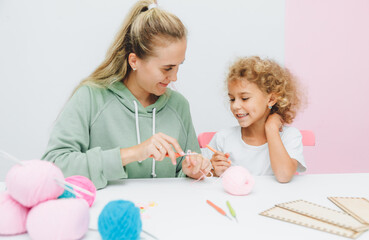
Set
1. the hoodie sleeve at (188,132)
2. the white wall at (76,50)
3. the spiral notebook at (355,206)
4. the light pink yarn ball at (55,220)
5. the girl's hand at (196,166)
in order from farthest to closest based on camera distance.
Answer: the white wall at (76,50), the hoodie sleeve at (188,132), the girl's hand at (196,166), the spiral notebook at (355,206), the light pink yarn ball at (55,220)

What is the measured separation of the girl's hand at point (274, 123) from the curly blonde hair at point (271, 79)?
0.07 m

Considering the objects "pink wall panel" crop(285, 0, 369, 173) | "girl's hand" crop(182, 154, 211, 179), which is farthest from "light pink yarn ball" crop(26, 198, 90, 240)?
"pink wall panel" crop(285, 0, 369, 173)

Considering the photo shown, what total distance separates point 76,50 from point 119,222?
54.2 inches

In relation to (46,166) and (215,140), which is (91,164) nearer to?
(46,166)

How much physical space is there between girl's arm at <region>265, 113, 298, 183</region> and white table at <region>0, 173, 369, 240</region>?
3cm

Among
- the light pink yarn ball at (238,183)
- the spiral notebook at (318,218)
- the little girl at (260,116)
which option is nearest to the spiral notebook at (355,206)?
the spiral notebook at (318,218)

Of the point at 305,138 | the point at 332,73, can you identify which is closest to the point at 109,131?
the point at 305,138

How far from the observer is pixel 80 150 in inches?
40.3

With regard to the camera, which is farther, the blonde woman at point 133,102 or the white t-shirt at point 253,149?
the white t-shirt at point 253,149

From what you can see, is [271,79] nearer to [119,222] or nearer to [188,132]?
[188,132]

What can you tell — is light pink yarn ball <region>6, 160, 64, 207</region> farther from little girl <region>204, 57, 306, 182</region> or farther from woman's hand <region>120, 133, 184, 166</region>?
little girl <region>204, 57, 306, 182</region>

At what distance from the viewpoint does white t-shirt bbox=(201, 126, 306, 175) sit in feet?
3.98

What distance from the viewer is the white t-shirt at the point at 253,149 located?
3.98 feet

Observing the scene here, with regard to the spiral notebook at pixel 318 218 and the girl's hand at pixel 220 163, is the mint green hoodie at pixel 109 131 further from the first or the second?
the spiral notebook at pixel 318 218
